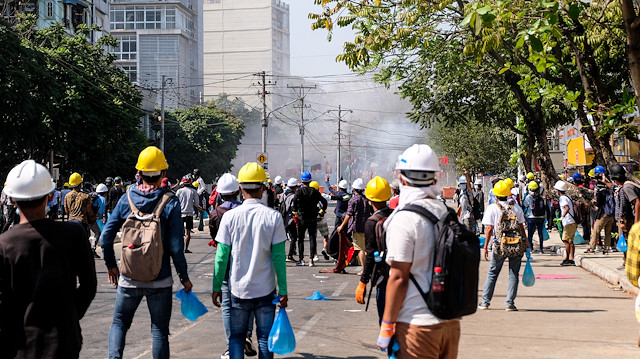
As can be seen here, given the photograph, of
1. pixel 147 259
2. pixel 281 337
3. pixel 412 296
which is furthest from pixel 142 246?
pixel 412 296

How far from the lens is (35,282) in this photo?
388 cm

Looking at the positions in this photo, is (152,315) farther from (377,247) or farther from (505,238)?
(505,238)

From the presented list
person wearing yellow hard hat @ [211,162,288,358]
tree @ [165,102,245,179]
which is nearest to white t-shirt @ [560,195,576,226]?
person wearing yellow hard hat @ [211,162,288,358]

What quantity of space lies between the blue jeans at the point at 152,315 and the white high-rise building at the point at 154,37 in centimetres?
9513

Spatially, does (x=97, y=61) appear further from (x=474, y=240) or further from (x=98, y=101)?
(x=474, y=240)

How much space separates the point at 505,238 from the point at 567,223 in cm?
613

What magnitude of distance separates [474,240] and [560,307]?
7328 millimetres

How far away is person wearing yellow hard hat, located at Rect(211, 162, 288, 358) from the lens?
562 cm

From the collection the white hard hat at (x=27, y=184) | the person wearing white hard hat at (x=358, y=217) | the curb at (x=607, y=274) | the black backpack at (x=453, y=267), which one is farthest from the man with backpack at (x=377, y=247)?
the curb at (x=607, y=274)

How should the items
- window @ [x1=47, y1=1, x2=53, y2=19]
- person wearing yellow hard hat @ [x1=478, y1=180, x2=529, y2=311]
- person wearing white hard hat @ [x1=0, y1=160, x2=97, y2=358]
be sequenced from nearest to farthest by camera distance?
person wearing white hard hat @ [x1=0, y1=160, x2=97, y2=358], person wearing yellow hard hat @ [x1=478, y1=180, x2=529, y2=311], window @ [x1=47, y1=1, x2=53, y2=19]

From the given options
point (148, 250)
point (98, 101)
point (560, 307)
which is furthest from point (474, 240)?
point (98, 101)

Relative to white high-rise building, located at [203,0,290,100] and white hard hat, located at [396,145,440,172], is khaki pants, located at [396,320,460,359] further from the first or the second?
white high-rise building, located at [203,0,290,100]

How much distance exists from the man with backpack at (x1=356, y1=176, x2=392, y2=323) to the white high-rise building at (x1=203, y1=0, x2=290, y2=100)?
137541 millimetres

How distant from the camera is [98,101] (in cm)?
3809
